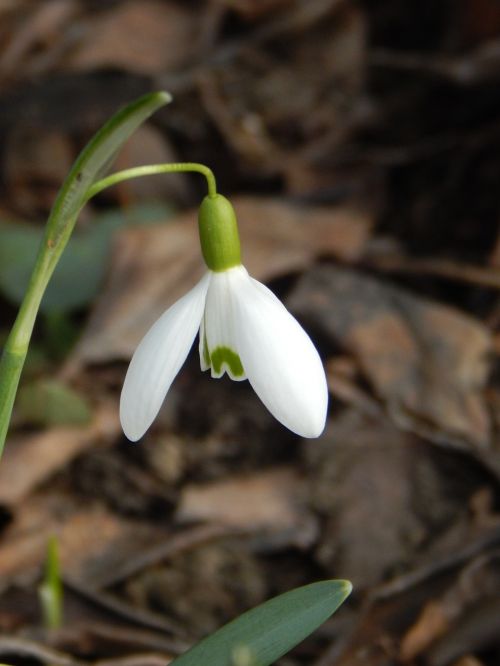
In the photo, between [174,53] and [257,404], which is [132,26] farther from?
[257,404]

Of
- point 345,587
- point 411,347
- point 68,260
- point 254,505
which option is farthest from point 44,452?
point 345,587

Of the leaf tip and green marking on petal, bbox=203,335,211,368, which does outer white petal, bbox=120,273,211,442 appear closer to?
green marking on petal, bbox=203,335,211,368

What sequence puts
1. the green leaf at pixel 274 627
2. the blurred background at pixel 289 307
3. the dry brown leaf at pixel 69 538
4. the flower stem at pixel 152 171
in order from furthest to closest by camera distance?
the dry brown leaf at pixel 69 538
the blurred background at pixel 289 307
the green leaf at pixel 274 627
the flower stem at pixel 152 171

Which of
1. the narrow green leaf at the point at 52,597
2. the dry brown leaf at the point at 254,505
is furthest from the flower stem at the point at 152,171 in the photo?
the dry brown leaf at the point at 254,505

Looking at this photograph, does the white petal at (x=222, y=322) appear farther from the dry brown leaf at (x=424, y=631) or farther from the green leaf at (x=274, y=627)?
→ the dry brown leaf at (x=424, y=631)

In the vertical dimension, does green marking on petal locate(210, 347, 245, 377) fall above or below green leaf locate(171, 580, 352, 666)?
above

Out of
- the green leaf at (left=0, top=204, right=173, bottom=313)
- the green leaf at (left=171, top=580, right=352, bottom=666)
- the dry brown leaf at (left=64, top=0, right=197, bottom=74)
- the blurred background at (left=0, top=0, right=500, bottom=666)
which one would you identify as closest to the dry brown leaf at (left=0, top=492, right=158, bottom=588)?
the blurred background at (left=0, top=0, right=500, bottom=666)
